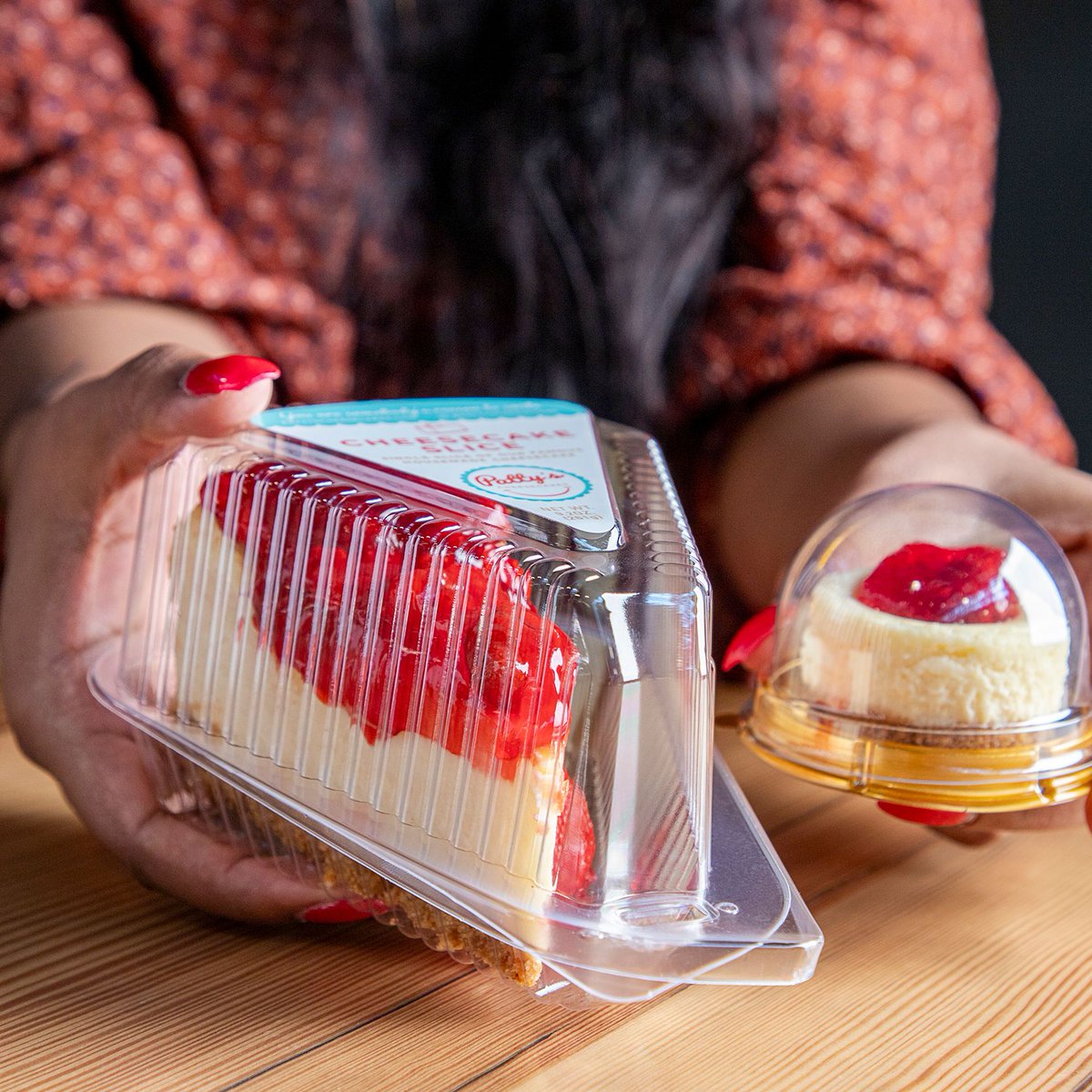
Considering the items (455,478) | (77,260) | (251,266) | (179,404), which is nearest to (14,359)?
(77,260)

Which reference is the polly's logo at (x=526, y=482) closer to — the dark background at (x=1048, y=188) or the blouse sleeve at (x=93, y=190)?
the blouse sleeve at (x=93, y=190)

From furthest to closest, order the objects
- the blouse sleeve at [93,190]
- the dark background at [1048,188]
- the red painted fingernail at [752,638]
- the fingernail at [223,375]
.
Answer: the dark background at [1048,188]
the blouse sleeve at [93,190]
the red painted fingernail at [752,638]
the fingernail at [223,375]

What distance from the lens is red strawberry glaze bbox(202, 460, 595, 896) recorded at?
15.9 inches

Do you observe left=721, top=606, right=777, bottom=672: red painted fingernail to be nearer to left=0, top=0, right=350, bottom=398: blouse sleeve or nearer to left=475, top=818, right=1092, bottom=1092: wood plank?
left=475, top=818, right=1092, bottom=1092: wood plank

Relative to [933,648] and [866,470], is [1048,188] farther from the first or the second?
[933,648]

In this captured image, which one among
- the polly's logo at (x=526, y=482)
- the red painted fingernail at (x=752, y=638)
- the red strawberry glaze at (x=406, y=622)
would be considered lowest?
the red painted fingernail at (x=752, y=638)

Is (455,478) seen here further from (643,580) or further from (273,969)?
(273,969)

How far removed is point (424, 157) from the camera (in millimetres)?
1047

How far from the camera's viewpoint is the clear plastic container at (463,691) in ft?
1.28

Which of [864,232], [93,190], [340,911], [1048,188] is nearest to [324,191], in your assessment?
[93,190]

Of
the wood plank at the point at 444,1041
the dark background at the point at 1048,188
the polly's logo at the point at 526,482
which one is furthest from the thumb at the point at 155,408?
the dark background at the point at 1048,188

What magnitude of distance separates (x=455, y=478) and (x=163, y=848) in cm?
20

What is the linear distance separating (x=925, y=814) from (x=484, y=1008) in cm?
23

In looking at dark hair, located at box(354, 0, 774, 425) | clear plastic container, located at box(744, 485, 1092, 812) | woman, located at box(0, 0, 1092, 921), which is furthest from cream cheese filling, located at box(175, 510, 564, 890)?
dark hair, located at box(354, 0, 774, 425)
